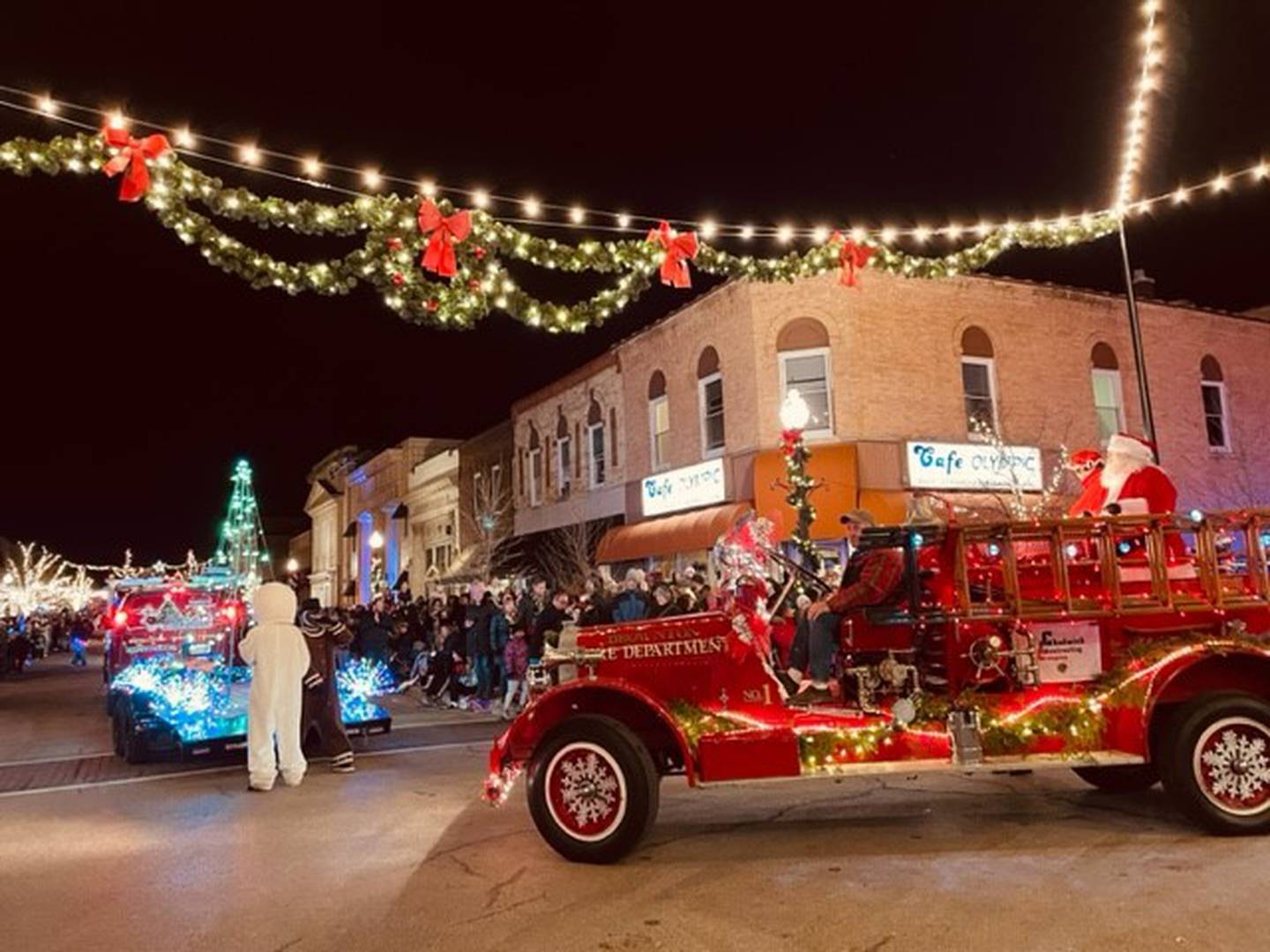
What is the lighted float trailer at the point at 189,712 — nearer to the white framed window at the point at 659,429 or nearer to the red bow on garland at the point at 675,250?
the red bow on garland at the point at 675,250

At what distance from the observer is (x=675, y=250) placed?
10836 millimetres

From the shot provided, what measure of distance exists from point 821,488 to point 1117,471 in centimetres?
1073

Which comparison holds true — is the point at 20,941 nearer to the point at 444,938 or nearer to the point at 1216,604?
the point at 444,938

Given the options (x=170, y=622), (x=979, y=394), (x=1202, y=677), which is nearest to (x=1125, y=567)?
(x=1202, y=677)

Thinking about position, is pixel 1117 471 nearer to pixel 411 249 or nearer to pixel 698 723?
pixel 698 723

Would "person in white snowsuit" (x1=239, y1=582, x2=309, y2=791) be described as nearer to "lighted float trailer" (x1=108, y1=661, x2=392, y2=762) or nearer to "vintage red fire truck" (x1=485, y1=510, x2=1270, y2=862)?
"lighted float trailer" (x1=108, y1=661, x2=392, y2=762)

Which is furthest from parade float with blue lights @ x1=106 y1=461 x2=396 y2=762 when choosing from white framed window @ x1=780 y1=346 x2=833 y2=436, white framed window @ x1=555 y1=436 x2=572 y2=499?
white framed window @ x1=555 y1=436 x2=572 y2=499

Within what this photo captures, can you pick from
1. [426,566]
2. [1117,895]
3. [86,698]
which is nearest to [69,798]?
[1117,895]

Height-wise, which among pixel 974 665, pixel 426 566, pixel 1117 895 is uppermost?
pixel 426 566

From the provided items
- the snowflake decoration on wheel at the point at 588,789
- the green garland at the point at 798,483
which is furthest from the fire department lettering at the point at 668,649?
the green garland at the point at 798,483

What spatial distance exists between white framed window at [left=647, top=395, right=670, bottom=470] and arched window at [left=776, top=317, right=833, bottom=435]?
3951 millimetres

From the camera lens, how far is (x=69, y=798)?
887cm

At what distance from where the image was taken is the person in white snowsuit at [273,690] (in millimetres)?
8961

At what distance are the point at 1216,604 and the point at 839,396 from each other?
42.3 feet
